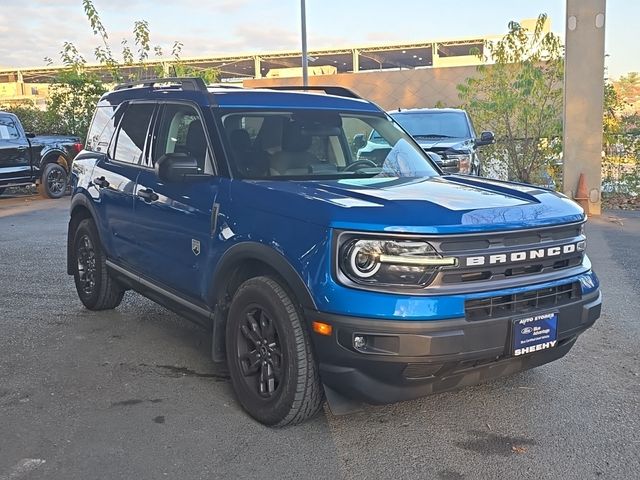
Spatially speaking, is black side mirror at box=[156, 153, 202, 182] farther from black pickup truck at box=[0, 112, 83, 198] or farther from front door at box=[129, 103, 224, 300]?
black pickup truck at box=[0, 112, 83, 198]

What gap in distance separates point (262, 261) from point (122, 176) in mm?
2080

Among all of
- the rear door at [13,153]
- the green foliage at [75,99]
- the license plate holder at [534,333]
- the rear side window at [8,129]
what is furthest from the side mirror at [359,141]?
the green foliage at [75,99]

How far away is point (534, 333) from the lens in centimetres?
347

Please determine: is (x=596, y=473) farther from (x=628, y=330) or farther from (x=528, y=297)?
(x=628, y=330)

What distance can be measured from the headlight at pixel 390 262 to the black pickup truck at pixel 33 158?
13650mm

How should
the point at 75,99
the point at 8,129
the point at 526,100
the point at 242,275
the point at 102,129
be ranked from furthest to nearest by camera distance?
the point at 75,99 → the point at 8,129 → the point at 526,100 → the point at 102,129 → the point at 242,275

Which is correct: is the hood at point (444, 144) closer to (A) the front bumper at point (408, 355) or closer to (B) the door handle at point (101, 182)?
(B) the door handle at point (101, 182)

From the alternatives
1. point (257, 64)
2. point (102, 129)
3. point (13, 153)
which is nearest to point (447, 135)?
point (102, 129)

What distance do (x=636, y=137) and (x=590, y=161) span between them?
2.12 meters

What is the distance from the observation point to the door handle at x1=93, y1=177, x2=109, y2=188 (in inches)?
218

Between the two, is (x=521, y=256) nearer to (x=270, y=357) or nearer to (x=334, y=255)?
(x=334, y=255)

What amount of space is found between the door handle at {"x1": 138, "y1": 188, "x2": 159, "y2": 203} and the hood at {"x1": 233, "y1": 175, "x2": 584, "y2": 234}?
3.12 feet

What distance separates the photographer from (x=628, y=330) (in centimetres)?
552

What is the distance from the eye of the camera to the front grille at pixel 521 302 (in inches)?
131
